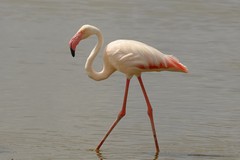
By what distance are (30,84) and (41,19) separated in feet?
15.5

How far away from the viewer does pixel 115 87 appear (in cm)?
1259

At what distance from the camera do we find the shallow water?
1007cm

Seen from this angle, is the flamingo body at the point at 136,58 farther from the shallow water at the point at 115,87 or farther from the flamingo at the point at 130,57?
the shallow water at the point at 115,87

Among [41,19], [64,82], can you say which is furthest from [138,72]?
[41,19]

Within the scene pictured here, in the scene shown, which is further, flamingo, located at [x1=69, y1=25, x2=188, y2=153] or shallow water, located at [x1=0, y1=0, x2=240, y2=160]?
flamingo, located at [x1=69, y1=25, x2=188, y2=153]

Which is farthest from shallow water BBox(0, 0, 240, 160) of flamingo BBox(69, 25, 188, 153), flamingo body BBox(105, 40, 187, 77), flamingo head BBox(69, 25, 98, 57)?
flamingo head BBox(69, 25, 98, 57)

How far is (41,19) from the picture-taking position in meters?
17.1

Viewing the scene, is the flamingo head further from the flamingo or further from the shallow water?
the shallow water

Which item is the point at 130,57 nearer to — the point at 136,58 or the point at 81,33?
the point at 136,58

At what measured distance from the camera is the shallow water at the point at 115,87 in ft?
33.0

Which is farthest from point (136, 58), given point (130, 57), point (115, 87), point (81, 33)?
point (115, 87)

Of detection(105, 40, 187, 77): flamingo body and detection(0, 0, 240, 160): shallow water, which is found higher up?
detection(105, 40, 187, 77): flamingo body

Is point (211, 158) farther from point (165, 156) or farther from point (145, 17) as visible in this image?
point (145, 17)

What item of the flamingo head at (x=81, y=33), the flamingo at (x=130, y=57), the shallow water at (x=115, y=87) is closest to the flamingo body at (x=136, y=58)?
the flamingo at (x=130, y=57)
